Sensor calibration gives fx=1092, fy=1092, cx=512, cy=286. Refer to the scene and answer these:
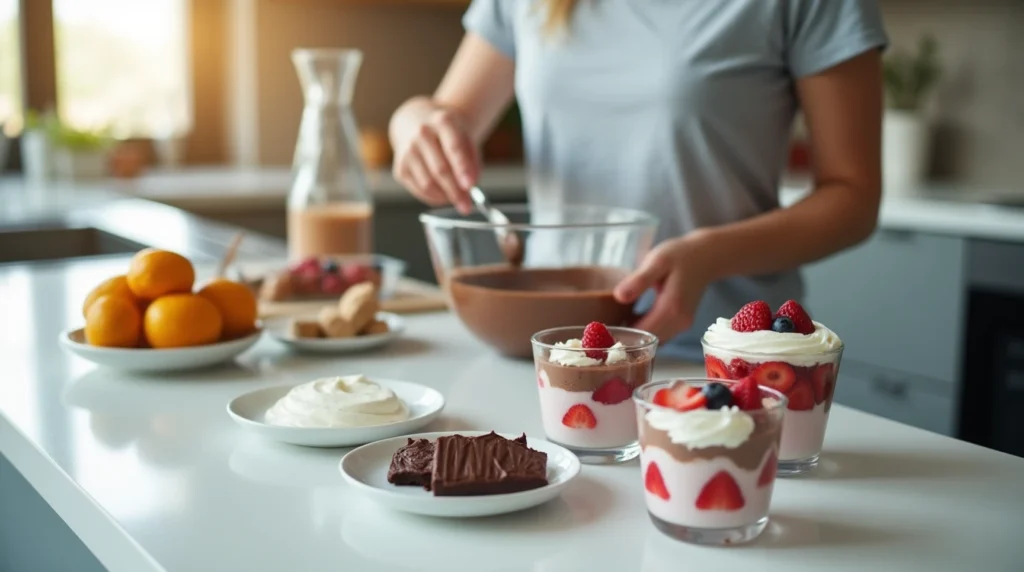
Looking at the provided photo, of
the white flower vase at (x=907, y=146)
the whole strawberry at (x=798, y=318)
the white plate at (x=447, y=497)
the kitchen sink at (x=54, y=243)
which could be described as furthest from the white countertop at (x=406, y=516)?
the white flower vase at (x=907, y=146)

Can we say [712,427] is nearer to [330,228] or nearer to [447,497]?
[447,497]

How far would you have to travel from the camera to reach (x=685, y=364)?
1.23 meters

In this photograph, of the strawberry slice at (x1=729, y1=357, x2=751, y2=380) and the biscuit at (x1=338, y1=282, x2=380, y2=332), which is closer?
the strawberry slice at (x1=729, y1=357, x2=751, y2=380)

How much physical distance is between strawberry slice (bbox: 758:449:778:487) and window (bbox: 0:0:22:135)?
3.33m

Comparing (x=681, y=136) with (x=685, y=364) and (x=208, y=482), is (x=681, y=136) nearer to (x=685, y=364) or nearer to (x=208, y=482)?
(x=685, y=364)

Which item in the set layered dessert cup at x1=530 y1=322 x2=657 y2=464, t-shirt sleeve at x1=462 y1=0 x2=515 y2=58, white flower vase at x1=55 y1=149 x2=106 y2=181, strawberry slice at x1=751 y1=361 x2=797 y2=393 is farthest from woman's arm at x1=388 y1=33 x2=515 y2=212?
white flower vase at x1=55 y1=149 x2=106 y2=181

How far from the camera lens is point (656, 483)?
0.70m

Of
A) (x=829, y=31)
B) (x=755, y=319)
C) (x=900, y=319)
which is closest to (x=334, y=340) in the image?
(x=755, y=319)

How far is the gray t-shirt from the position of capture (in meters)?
1.35

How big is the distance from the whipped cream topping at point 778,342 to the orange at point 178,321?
0.58 metres

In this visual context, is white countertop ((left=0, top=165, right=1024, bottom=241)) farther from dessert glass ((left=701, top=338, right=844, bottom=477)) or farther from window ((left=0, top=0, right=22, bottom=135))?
dessert glass ((left=701, top=338, right=844, bottom=477))

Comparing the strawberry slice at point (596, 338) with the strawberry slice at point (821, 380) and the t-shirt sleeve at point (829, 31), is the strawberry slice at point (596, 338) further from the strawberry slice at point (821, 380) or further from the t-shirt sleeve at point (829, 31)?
the t-shirt sleeve at point (829, 31)

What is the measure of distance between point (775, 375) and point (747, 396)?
122mm

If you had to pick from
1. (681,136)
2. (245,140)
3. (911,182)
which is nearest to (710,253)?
(681,136)
